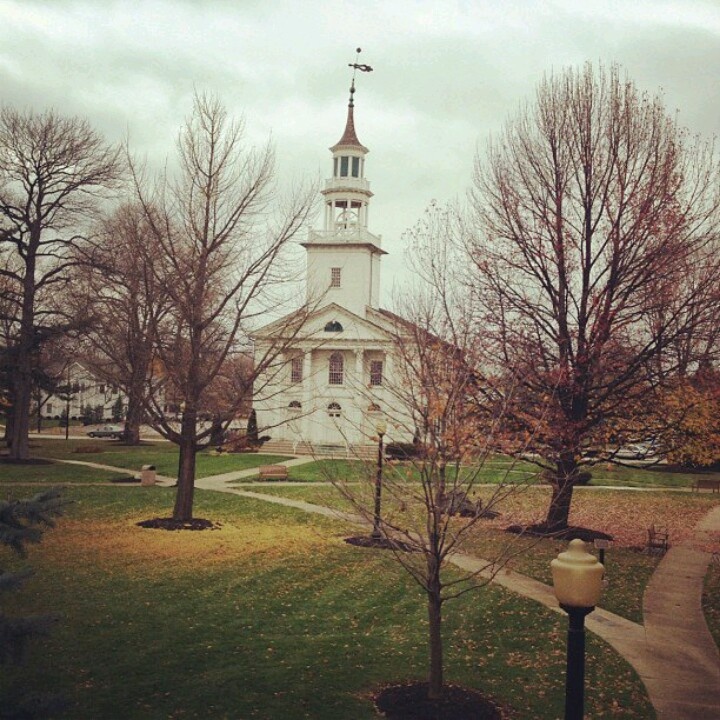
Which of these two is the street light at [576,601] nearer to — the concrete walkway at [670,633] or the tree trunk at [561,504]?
the concrete walkway at [670,633]

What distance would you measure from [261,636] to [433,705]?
386 centimetres

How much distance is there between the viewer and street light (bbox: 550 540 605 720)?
6.93 m

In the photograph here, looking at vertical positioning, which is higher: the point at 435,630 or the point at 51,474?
the point at 51,474

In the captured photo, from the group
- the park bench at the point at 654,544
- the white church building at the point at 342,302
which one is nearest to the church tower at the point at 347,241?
the white church building at the point at 342,302

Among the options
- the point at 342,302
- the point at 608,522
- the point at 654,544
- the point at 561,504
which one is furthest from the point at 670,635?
the point at 342,302

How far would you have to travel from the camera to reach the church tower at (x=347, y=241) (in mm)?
53438

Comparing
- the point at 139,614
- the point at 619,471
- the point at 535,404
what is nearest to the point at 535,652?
the point at 139,614

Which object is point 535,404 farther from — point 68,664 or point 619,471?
point 619,471

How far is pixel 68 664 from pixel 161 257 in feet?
43.4

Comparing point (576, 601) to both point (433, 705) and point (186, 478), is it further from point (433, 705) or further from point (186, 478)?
point (186, 478)

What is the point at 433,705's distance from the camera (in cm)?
989

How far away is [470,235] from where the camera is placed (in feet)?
72.6

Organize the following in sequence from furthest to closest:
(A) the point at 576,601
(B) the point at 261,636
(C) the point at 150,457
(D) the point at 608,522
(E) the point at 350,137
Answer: (E) the point at 350,137, (C) the point at 150,457, (D) the point at 608,522, (B) the point at 261,636, (A) the point at 576,601

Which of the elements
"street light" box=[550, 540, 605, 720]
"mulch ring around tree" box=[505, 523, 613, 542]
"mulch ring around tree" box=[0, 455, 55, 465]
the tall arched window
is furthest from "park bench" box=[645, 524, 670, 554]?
the tall arched window
